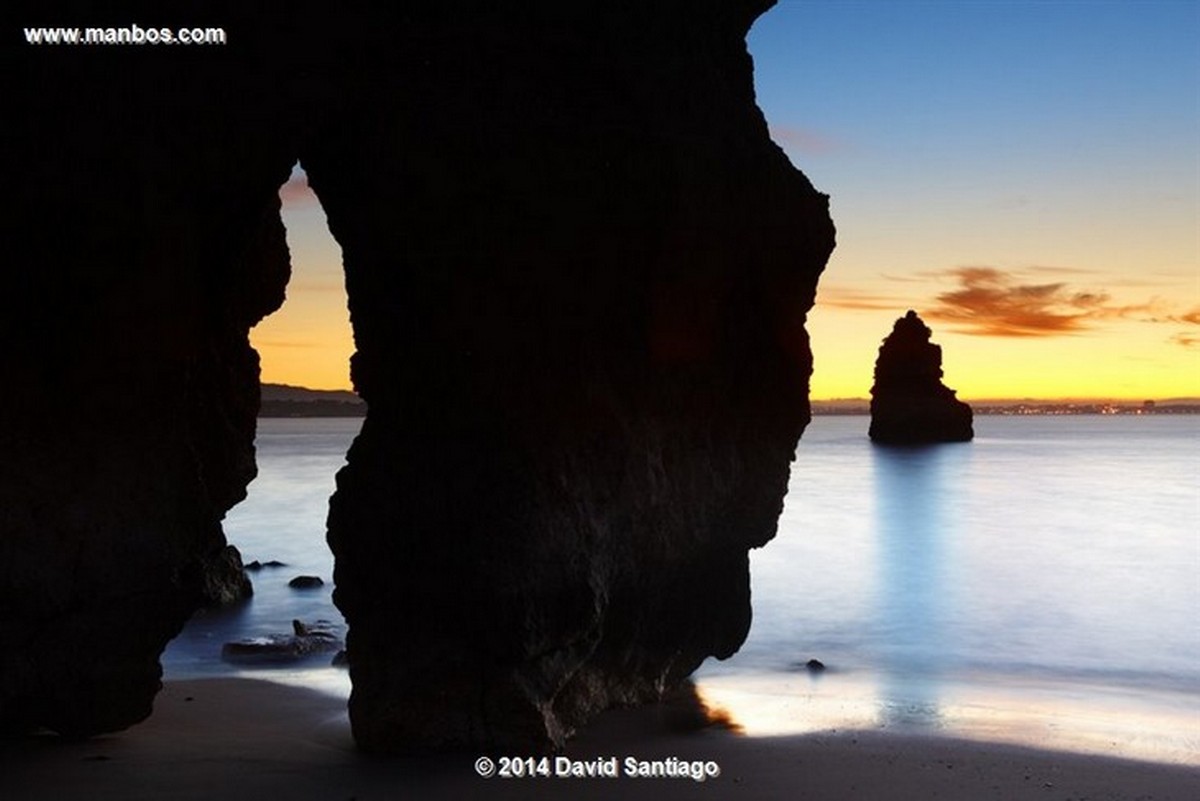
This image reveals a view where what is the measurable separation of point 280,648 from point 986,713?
8734 mm

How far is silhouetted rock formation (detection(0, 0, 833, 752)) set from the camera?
986 cm

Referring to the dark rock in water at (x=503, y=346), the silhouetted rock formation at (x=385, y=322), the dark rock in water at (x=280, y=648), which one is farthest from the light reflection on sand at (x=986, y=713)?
the dark rock in water at (x=280, y=648)

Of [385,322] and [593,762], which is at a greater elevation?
[385,322]

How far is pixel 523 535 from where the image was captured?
10055mm

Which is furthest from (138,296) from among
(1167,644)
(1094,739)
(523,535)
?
(1167,644)

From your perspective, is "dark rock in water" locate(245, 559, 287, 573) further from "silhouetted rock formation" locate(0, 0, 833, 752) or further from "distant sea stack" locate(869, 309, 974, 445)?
"distant sea stack" locate(869, 309, 974, 445)

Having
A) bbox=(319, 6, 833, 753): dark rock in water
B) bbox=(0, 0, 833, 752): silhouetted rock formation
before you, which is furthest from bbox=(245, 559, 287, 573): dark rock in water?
bbox=(319, 6, 833, 753): dark rock in water

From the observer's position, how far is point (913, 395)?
330 ft

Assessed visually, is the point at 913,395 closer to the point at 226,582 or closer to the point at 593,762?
the point at 226,582

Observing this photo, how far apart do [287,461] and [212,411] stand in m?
81.1

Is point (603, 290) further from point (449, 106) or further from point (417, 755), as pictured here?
point (417, 755)

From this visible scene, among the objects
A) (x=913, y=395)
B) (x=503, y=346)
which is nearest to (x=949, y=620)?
(x=503, y=346)

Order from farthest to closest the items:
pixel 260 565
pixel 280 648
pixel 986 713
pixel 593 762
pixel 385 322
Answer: pixel 260 565, pixel 280 648, pixel 986 713, pixel 385 322, pixel 593 762

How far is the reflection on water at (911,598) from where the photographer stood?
48.8 ft
